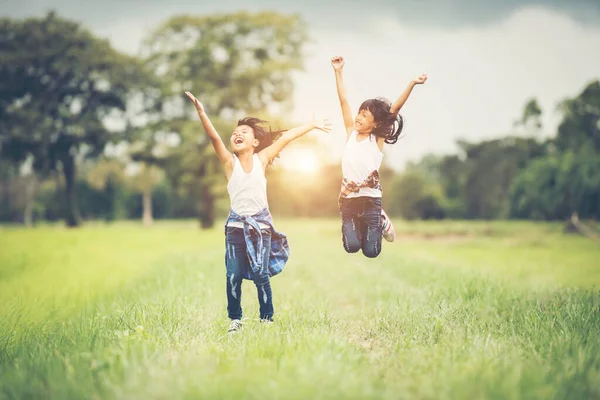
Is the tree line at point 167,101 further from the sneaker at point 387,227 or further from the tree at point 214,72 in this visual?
the sneaker at point 387,227

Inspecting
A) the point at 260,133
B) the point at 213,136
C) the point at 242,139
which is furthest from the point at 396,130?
the point at 213,136

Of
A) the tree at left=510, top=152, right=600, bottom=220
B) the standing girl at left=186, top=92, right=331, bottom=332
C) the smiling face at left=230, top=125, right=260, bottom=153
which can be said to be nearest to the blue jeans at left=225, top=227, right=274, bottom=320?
the standing girl at left=186, top=92, right=331, bottom=332

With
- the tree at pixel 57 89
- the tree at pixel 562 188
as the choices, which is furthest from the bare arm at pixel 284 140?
the tree at pixel 562 188

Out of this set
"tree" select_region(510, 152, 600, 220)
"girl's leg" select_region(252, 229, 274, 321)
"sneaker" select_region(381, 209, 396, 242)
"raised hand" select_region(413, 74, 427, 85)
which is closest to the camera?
"girl's leg" select_region(252, 229, 274, 321)

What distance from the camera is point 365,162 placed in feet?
18.0

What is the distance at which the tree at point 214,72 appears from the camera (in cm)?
2820

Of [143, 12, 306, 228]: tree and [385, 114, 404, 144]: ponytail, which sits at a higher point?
[143, 12, 306, 228]: tree

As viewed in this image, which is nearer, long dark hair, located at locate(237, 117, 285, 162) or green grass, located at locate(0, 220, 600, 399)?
green grass, located at locate(0, 220, 600, 399)

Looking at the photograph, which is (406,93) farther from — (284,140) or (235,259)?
(235,259)

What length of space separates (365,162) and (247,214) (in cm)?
154

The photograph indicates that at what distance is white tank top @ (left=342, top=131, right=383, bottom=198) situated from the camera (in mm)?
5480

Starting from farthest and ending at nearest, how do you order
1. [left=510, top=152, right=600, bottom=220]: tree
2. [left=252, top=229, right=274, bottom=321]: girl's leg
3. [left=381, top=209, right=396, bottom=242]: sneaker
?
[left=510, top=152, right=600, bottom=220]: tree < [left=381, top=209, right=396, bottom=242]: sneaker < [left=252, top=229, right=274, bottom=321]: girl's leg

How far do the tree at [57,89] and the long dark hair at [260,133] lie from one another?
26542 mm

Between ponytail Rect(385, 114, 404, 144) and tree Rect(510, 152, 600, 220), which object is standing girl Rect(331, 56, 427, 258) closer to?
ponytail Rect(385, 114, 404, 144)
